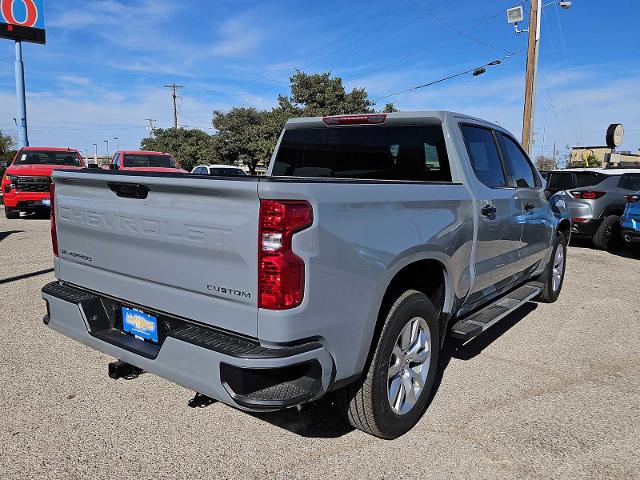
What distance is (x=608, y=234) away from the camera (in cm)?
1023

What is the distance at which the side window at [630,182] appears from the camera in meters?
10.2

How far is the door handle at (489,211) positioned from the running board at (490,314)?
76 cm

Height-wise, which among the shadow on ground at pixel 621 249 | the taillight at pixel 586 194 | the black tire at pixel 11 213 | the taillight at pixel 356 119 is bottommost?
the shadow on ground at pixel 621 249

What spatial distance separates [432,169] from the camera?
3822mm

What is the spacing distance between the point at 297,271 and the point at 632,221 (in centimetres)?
871

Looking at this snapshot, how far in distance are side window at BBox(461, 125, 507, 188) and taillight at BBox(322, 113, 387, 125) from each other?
64cm

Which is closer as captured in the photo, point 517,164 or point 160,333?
point 160,333

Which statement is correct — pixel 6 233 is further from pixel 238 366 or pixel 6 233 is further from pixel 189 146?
pixel 189 146

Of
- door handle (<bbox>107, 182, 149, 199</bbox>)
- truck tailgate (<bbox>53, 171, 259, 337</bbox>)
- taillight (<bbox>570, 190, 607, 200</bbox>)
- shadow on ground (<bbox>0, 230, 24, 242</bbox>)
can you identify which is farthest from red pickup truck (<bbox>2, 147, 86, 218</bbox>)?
taillight (<bbox>570, 190, 607, 200</bbox>)

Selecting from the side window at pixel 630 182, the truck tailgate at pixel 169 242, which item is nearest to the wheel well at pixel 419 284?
the truck tailgate at pixel 169 242

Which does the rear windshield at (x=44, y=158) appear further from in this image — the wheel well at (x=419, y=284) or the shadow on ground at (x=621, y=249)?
the wheel well at (x=419, y=284)

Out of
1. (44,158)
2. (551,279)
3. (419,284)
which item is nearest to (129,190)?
(419,284)

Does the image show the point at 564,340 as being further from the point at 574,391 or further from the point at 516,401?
the point at 516,401

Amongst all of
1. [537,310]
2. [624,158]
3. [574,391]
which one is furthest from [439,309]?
[624,158]
